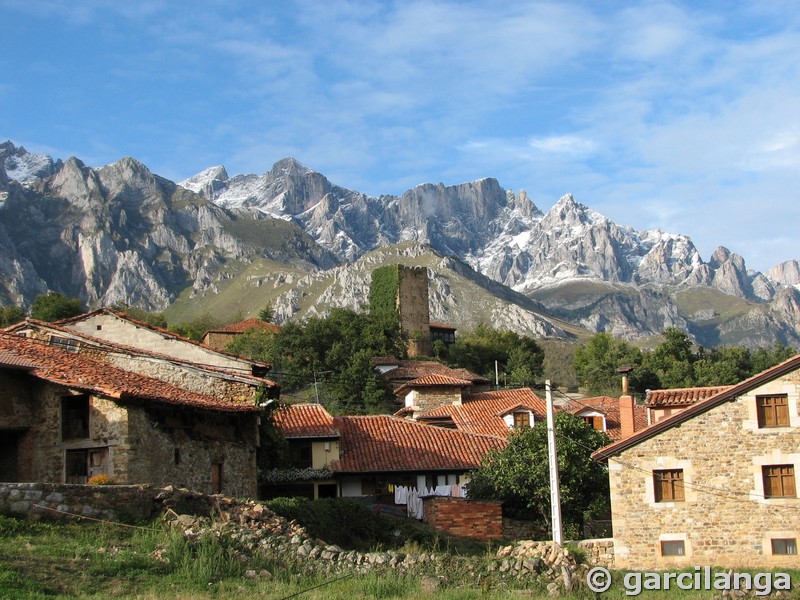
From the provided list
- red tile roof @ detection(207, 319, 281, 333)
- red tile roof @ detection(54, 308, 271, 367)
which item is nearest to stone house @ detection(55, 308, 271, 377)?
red tile roof @ detection(54, 308, 271, 367)

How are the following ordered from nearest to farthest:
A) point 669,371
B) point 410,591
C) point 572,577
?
point 410,591, point 572,577, point 669,371

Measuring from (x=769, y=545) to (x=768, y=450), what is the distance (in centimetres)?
288

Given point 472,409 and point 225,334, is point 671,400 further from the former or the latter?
point 225,334

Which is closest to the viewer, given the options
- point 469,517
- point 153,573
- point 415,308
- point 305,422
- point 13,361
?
point 153,573

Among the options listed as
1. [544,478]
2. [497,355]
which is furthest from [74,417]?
[497,355]

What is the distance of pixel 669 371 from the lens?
310ft

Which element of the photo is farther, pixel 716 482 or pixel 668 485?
pixel 668 485

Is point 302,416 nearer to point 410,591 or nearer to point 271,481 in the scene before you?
point 271,481

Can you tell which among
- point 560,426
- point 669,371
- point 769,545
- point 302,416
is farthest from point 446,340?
point 769,545

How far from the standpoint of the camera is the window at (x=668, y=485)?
30312 mm

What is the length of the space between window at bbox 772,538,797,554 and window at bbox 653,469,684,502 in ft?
9.81

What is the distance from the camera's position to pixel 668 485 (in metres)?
30.5

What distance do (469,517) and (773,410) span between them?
1055cm

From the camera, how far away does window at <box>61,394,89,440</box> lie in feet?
85.5
